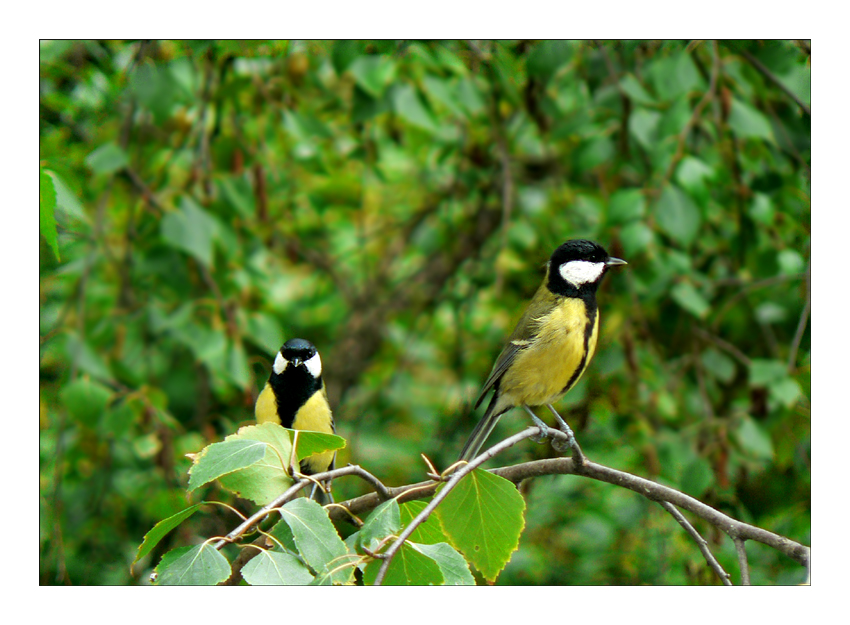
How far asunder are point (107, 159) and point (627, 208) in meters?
0.79

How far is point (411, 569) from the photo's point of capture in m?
0.45

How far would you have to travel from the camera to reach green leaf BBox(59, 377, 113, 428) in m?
1.04

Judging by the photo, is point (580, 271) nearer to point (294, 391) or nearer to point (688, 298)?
point (294, 391)

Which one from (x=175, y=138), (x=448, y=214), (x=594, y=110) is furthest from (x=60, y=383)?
(x=594, y=110)

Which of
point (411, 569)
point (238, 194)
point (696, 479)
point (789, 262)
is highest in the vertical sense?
point (238, 194)

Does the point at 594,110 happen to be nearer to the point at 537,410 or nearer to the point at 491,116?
the point at 491,116

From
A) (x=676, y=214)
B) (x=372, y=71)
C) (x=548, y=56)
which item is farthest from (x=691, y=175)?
(x=372, y=71)

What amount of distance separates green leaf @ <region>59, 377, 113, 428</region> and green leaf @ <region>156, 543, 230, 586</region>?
69cm

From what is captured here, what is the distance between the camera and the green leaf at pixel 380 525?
44 centimetres

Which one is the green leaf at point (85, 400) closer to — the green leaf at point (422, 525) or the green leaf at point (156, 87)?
the green leaf at point (156, 87)

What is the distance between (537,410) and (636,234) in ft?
1.01

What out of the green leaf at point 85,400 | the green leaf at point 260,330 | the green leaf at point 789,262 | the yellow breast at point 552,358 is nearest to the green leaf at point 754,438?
the green leaf at point 789,262

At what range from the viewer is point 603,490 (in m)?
1.17

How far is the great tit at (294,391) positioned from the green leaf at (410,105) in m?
0.53
